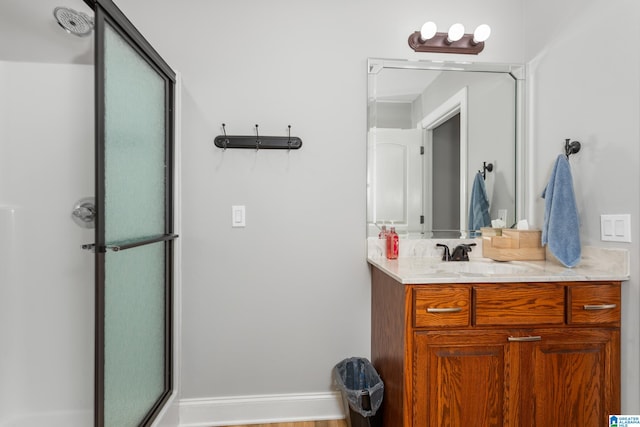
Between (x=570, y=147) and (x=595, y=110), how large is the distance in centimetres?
19

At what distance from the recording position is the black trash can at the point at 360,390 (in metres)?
1.63

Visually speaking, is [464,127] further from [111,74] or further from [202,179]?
[111,74]

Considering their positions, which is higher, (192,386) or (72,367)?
(72,367)

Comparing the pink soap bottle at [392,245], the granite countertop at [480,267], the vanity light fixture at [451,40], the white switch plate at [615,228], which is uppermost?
the vanity light fixture at [451,40]

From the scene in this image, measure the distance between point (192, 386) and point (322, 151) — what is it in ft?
4.88

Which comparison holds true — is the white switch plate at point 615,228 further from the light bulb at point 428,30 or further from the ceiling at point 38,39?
the ceiling at point 38,39

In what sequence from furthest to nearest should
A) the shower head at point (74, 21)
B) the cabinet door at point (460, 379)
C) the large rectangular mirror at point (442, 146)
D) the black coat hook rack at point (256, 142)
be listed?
the large rectangular mirror at point (442, 146) < the black coat hook rack at point (256, 142) < the shower head at point (74, 21) < the cabinet door at point (460, 379)

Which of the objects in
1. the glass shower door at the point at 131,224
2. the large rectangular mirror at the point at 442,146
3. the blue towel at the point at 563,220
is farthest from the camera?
the large rectangular mirror at the point at 442,146

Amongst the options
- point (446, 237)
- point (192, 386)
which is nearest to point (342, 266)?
point (446, 237)

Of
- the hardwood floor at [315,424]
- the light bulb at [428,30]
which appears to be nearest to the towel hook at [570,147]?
the light bulb at [428,30]

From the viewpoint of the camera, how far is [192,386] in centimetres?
190

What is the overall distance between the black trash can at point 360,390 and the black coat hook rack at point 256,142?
4.10 feet

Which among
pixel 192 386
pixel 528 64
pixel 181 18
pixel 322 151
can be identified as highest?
pixel 181 18

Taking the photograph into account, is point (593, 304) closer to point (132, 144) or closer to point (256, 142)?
point (256, 142)
